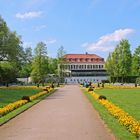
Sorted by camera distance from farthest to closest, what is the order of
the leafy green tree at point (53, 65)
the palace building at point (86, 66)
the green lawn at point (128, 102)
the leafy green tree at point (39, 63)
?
the palace building at point (86, 66), the leafy green tree at point (53, 65), the leafy green tree at point (39, 63), the green lawn at point (128, 102)

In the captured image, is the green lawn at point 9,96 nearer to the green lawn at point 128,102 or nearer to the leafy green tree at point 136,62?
the green lawn at point 128,102

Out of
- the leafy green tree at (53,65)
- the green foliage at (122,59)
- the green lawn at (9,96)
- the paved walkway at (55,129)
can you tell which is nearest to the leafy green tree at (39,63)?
the green foliage at (122,59)

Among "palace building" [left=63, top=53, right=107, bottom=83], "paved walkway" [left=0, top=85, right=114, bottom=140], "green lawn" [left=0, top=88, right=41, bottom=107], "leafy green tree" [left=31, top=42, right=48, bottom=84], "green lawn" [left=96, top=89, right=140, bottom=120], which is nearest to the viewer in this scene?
"paved walkway" [left=0, top=85, right=114, bottom=140]

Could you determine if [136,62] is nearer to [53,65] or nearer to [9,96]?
[53,65]

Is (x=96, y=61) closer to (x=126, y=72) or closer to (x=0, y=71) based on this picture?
(x=126, y=72)

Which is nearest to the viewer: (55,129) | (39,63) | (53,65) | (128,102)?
(55,129)

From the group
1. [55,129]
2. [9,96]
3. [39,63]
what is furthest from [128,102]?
[39,63]

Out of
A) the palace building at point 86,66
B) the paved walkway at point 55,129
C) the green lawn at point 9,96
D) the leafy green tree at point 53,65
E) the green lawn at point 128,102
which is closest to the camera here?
the paved walkway at point 55,129

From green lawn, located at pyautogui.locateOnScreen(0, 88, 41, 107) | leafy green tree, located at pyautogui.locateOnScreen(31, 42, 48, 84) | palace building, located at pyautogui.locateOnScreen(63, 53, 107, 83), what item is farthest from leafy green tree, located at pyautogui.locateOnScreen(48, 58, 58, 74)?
green lawn, located at pyautogui.locateOnScreen(0, 88, 41, 107)

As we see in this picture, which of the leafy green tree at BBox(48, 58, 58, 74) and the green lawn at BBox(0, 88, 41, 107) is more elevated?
the leafy green tree at BBox(48, 58, 58, 74)

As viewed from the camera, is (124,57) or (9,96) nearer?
(9,96)

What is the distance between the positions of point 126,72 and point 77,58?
70440 mm

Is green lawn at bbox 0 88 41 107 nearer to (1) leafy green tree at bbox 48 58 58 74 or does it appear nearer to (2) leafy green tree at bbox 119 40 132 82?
(2) leafy green tree at bbox 119 40 132 82

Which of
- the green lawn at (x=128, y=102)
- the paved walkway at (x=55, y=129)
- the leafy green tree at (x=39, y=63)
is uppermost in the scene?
the leafy green tree at (x=39, y=63)
